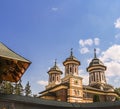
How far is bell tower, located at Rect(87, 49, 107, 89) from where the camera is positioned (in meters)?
47.3

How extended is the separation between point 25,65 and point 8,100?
1.54 meters

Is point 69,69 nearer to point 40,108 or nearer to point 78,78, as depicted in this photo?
point 78,78

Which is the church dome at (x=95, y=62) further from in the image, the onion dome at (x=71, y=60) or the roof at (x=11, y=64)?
the roof at (x=11, y=64)

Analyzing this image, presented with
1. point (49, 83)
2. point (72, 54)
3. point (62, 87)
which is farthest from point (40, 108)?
point (49, 83)

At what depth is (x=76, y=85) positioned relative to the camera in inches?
1666

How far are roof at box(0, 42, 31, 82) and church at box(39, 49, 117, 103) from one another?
31840 mm

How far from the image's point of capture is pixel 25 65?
310 inches

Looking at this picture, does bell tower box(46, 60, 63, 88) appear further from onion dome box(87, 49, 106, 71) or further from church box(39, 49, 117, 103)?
onion dome box(87, 49, 106, 71)

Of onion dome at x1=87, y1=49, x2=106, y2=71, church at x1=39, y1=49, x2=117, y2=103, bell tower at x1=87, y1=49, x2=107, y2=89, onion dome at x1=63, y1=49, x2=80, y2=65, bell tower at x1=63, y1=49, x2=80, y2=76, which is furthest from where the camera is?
onion dome at x1=87, y1=49, x2=106, y2=71

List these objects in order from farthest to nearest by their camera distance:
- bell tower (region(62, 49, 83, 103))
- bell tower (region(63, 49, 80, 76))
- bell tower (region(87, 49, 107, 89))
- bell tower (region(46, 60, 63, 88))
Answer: bell tower (region(46, 60, 63, 88)) < bell tower (region(87, 49, 107, 89)) < bell tower (region(63, 49, 80, 76)) < bell tower (region(62, 49, 83, 103))

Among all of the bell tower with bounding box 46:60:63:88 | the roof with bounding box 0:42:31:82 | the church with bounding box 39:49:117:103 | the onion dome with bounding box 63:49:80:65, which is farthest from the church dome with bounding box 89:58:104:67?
the roof with bounding box 0:42:31:82

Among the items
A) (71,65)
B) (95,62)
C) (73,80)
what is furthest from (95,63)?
(73,80)

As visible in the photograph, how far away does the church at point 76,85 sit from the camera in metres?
41.0

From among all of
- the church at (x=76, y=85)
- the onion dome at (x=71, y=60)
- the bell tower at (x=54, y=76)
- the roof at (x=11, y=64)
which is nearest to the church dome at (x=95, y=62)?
the church at (x=76, y=85)
